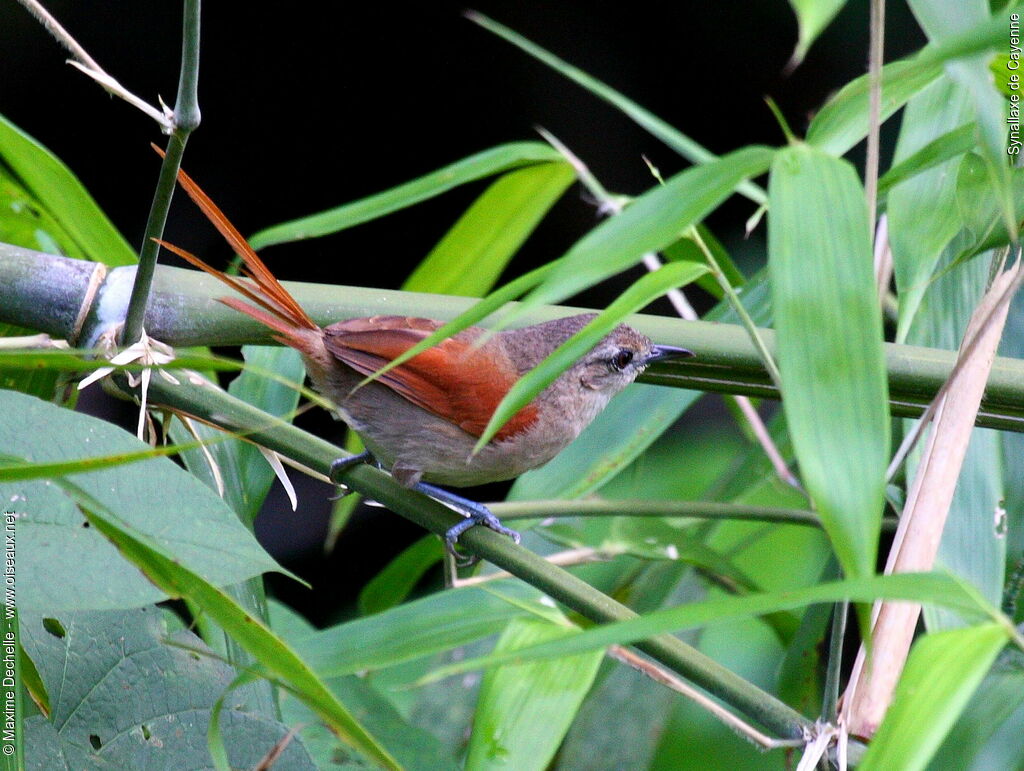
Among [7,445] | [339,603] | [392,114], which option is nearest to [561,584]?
[7,445]

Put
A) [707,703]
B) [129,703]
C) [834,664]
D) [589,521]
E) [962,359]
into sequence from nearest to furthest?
[962,359]
[834,664]
[129,703]
[707,703]
[589,521]

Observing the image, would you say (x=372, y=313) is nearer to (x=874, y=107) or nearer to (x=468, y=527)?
(x=468, y=527)

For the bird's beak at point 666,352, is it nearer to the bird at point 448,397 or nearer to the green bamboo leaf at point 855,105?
the bird at point 448,397

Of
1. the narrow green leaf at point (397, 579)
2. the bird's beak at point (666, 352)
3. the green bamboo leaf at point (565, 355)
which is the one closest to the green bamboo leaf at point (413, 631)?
the bird's beak at point (666, 352)

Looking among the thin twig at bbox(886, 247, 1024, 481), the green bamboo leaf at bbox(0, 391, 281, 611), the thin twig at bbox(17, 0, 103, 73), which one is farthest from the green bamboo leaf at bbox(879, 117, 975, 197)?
the thin twig at bbox(17, 0, 103, 73)

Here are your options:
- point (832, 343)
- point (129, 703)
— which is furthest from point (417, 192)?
point (832, 343)

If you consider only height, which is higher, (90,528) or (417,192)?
(417,192)

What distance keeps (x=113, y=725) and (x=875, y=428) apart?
101 centimetres

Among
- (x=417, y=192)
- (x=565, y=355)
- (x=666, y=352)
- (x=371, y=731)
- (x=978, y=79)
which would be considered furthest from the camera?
(x=417, y=192)

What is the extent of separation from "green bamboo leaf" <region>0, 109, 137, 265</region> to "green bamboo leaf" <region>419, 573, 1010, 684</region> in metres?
1.51

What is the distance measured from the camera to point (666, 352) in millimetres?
1649

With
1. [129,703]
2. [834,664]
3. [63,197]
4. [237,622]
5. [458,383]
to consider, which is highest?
[458,383]

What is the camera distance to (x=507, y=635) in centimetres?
174

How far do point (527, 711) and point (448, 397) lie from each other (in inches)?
32.5
